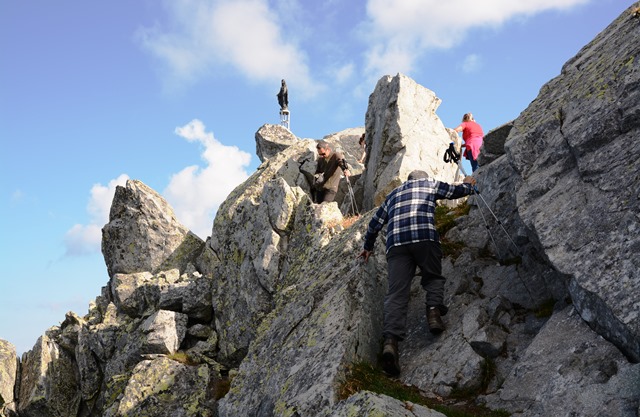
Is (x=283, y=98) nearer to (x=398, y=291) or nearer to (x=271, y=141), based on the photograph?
(x=271, y=141)

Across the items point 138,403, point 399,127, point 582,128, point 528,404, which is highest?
point 399,127

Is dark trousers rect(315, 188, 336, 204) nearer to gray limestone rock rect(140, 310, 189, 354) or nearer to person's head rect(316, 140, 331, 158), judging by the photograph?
person's head rect(316, 140, 331, 158)

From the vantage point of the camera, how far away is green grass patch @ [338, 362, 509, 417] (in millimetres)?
9016

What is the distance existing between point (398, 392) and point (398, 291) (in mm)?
2373

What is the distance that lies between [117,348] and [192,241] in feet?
36.4

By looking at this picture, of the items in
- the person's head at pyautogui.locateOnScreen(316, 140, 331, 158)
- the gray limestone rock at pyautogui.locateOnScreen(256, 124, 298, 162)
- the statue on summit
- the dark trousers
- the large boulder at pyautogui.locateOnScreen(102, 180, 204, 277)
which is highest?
the statue on summit

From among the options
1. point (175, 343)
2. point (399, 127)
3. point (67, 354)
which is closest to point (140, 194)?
point (67, 354)

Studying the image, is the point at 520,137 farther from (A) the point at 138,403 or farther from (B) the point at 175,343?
(B) the point at 175,343

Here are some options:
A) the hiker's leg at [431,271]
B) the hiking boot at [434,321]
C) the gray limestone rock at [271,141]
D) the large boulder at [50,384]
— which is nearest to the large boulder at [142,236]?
the large boulder at [50,384]

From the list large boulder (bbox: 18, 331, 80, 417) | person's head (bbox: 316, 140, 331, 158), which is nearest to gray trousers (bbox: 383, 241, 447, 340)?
person's head (bbox: 316, 140, 331, 158)

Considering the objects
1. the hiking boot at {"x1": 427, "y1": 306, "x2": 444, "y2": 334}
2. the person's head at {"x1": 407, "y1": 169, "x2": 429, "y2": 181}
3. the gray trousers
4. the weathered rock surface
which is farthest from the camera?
the weathered rock surface

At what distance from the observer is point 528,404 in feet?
28.1

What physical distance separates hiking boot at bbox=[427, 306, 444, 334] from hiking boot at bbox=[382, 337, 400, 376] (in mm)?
1053

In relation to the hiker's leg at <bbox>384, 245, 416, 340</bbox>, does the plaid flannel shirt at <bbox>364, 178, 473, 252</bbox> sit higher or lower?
higher
